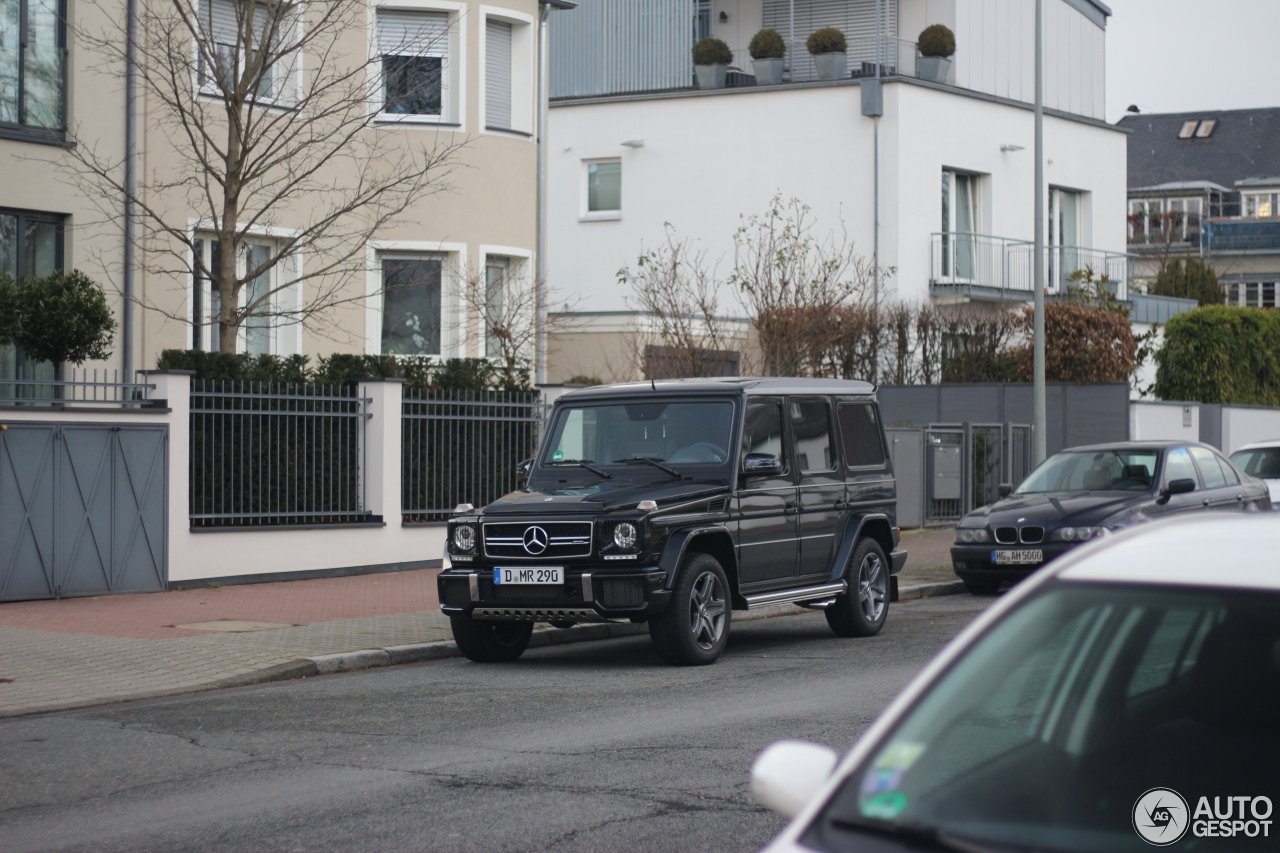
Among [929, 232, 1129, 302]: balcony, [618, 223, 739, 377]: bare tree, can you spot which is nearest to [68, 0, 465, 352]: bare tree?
[618, 223, 739, 377]: bare tree

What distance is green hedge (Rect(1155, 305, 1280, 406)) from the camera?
1389 inches

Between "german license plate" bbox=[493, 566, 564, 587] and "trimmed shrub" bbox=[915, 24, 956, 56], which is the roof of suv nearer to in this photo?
"german license plate" bbox=[493, 566, 564, 587]

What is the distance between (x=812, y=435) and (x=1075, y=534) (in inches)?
174

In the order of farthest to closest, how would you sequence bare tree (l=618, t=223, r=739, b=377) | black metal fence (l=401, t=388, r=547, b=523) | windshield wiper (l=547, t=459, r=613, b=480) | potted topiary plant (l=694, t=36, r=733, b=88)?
potted topiary plant (l=694, t=36, r=733, b=88)
bare tree (l=618, t=223, r=739, b=377)
black metal fence (l=401, t=388, r=547, b=523)
windshield wiper (l=547, t=459, r=613, b=480)

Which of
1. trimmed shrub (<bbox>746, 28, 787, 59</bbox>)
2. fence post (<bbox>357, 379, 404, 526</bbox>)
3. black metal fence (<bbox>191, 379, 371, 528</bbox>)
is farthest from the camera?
trimmed shrub (<bbox>746, 28, 787, 59</bbox>)

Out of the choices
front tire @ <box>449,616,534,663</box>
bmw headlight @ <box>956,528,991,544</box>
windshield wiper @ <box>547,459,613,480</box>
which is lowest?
front tire @ <box>449,616,534,663</box>

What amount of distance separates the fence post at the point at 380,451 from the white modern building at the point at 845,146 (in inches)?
638

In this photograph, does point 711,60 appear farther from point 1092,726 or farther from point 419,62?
point 1092,726

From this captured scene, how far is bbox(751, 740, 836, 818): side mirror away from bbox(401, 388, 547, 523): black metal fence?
1612cm

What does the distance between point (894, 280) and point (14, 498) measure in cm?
2201

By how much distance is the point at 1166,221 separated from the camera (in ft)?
261

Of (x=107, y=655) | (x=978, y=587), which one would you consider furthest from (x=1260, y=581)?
(x=978, y=587)

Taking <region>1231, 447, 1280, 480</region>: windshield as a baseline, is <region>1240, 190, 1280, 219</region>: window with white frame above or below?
above

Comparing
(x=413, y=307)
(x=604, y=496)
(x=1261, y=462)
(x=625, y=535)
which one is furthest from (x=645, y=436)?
(x=413, y=307)
